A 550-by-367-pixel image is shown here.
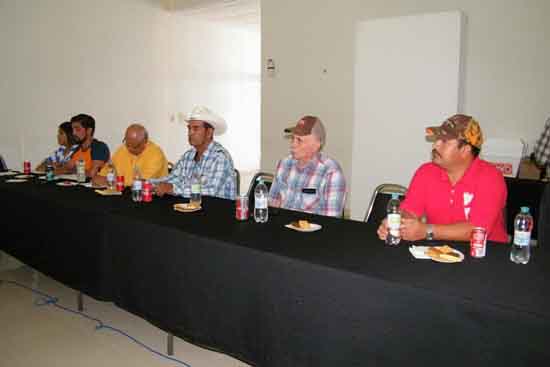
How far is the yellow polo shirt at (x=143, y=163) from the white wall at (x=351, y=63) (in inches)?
93.8

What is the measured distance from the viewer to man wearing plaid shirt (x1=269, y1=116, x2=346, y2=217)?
2.65m

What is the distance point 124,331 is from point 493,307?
2014mm

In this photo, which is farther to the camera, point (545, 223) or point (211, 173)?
point (211, 173)

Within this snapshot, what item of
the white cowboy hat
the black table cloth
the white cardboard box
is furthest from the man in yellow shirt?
the white cardboard box

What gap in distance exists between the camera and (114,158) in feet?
12.2

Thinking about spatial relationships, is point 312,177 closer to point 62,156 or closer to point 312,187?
point 312,187

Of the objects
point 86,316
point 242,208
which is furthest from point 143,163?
point 242,208

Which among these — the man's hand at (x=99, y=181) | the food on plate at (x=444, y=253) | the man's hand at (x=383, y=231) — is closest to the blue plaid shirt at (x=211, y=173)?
the man's hand at (x=99, y=181)

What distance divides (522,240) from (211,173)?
6.42 ft

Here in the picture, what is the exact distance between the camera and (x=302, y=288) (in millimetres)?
1623

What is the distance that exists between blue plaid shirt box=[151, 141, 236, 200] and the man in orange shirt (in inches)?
47.1

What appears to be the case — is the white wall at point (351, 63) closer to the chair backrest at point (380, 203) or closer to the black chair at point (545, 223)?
the chair backrest at point (380, 203)

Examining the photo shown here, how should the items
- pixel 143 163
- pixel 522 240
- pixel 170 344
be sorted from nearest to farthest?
pixel 522 240 < pixel 170 344 < pixel 143 163

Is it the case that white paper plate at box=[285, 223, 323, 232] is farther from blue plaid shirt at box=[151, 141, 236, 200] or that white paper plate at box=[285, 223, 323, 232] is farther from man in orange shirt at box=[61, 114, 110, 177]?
man in orange shirt at box=[61, 114, 110, 177]
